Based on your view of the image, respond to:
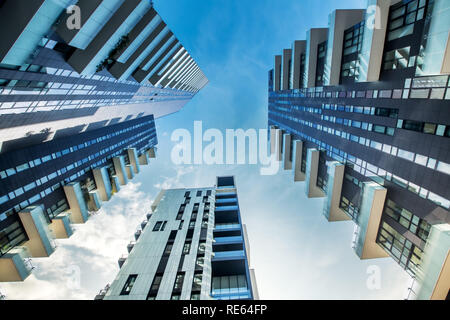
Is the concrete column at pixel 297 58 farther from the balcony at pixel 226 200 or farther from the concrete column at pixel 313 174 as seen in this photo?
the balcony at pixel 226 200

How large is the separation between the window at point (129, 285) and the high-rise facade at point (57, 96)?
418 inches

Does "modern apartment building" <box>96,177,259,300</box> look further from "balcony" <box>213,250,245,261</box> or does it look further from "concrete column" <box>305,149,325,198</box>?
"concrete column" <box>305,149,325,198</box>

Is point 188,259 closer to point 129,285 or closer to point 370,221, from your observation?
point 129,285

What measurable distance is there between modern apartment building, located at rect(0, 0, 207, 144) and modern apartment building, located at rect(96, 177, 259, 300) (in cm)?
A: 2362

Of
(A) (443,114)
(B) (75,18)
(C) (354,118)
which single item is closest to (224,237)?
(C) (354,118)

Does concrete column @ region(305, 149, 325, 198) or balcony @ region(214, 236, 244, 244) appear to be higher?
concrete column @ region(305, 149, 325, 198)

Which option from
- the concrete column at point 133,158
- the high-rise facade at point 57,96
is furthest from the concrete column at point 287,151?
the concrete column at point 133,158

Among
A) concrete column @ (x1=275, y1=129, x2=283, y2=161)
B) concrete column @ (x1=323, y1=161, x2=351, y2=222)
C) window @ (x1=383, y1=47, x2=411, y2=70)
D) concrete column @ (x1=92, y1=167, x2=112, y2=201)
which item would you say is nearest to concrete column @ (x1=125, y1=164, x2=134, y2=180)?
concrete column @ (x1=92, y1=167, x2=112, y2=201)

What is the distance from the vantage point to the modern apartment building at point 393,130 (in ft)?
46.4

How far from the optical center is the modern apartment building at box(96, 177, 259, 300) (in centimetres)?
2555

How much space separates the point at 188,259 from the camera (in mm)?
29547

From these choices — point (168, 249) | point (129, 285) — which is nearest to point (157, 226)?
point (168, 249)
